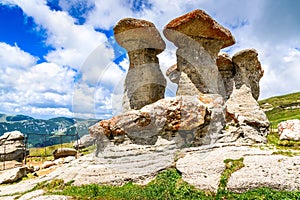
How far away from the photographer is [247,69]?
19.9 meters

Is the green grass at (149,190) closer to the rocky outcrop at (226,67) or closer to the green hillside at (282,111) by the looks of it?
the rocky outcrop at (226,67)

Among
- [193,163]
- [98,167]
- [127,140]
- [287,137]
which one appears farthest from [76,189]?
[287,137]

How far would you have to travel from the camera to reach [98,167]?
1234 centimetres

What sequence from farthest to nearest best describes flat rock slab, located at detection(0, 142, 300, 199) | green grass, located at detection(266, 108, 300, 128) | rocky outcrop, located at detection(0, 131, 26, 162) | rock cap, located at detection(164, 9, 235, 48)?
green grass, located at detection(266, 108, 300, 128) < rocky outcrop, located at detection(0, 131, 26, 162) < rock cap, located at detection(164, 9, 235, 48) < flat rock slab, located at detection(0, 142, 300, 199)

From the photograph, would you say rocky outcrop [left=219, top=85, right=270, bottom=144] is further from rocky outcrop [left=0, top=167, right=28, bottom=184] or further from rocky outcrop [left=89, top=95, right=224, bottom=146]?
rocky outcrop [left=0, top=167, right=28, bottom=184]

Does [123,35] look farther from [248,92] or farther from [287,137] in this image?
[287,137]

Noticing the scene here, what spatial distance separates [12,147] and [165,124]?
18.2 m

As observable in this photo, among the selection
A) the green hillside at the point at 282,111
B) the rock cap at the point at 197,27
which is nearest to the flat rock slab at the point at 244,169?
the rock cap at the point at 197,27

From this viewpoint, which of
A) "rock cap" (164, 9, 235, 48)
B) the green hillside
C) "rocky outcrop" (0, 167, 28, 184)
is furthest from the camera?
the green hillside

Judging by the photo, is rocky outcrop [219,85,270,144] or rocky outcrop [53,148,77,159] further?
rocky outcrop [53,148,77,159]

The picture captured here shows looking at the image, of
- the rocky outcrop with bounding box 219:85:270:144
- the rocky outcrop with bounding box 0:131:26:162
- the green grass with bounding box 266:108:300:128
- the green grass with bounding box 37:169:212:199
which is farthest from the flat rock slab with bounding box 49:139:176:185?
the green grass with bounding box 266:108:300:128

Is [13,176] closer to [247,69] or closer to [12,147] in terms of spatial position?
[12,147]

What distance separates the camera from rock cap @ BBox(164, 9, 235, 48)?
49.9ft

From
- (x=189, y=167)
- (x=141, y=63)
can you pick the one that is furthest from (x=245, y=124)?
(x=141, y=63)
